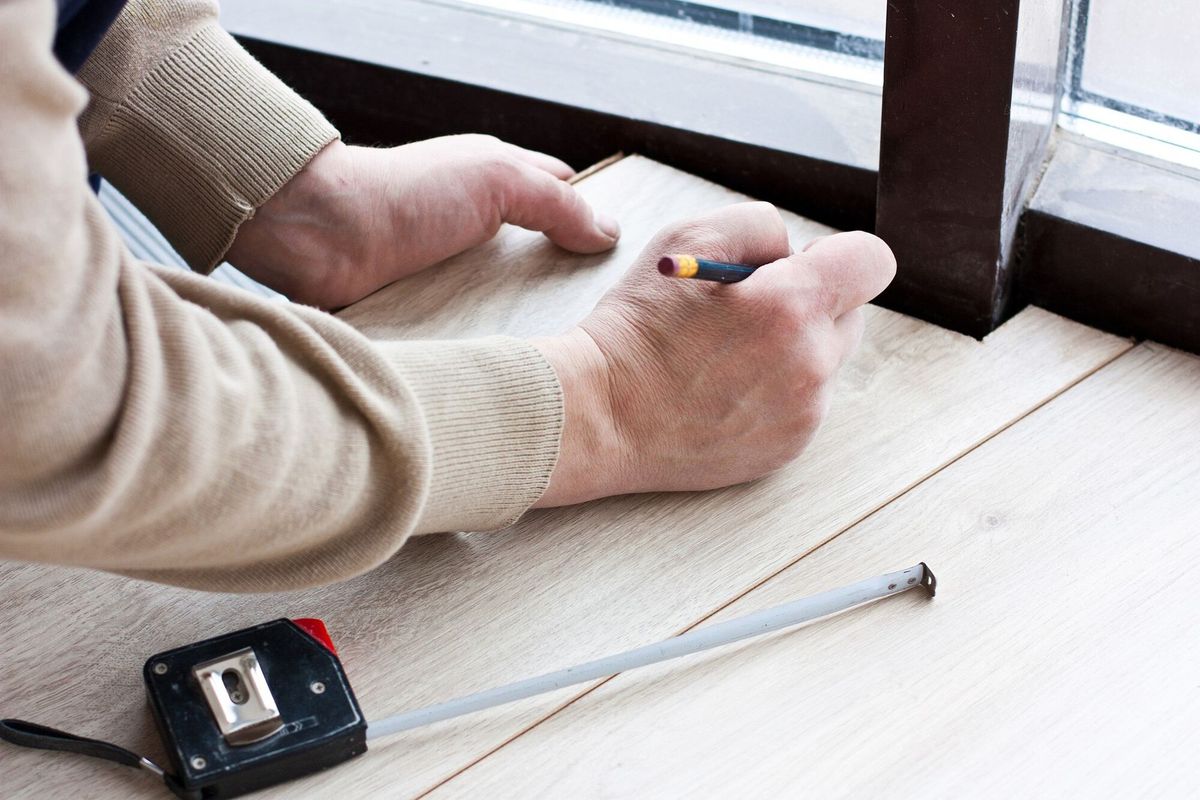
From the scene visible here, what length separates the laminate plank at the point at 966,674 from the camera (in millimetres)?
643

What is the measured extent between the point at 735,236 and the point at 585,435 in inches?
7.0

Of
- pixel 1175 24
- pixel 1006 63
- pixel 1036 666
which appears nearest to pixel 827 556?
pixel 1036 666

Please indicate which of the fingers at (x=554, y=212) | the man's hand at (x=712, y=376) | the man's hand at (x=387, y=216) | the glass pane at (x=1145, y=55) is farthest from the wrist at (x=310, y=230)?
the glass pane at (x=1145, y=55)

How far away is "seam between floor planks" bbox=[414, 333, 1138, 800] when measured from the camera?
675 millimetres

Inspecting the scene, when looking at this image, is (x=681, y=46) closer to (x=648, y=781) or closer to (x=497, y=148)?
(x=497, y=148)

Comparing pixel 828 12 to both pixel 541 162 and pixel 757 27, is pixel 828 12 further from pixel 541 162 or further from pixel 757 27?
pixel 541 162

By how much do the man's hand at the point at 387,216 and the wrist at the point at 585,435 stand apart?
213mm

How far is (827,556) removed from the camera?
2.53 ft

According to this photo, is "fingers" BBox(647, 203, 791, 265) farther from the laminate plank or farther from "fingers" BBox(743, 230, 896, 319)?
the laminate plank

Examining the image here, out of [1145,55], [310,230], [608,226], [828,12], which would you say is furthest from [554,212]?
[1145,55]

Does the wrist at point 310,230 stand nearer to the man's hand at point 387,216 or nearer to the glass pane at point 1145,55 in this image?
the man's hand at point 387,216

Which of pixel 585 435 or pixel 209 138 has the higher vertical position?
pixel 209 138

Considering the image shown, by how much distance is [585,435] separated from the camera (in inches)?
31.3

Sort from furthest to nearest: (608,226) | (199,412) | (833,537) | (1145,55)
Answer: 1. (608,226)
2. (1145,55)
3. (833,537)
4. (199,412)
